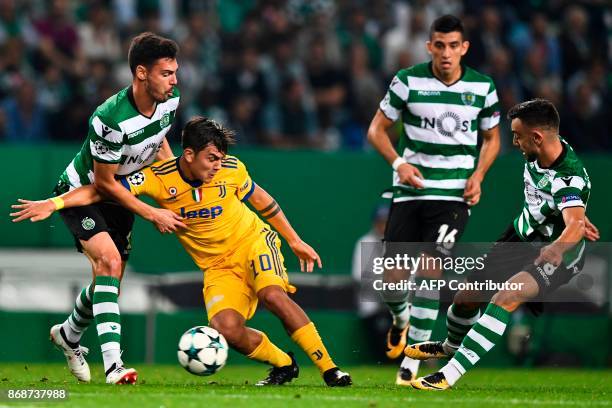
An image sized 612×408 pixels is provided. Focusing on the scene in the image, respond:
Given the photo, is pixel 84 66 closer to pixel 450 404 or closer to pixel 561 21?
pixel 561 21

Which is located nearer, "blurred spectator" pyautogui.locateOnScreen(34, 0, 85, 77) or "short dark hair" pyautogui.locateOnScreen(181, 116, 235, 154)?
"short dark hair" pyautogui.locateOnScreen(181, 116, 235, 154)

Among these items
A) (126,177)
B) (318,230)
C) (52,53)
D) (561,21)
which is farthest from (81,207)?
(561,21)

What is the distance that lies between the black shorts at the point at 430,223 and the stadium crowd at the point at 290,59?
4.85 m

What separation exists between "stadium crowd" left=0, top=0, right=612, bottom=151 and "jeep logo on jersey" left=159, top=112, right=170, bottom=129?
→ 17.5ft

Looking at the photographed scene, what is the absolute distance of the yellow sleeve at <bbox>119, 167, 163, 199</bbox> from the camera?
941 centimetres

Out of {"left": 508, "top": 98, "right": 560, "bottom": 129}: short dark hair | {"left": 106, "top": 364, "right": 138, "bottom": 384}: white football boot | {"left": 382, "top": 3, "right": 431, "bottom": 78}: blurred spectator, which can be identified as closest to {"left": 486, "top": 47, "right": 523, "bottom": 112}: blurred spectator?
{"left": 382, "top": 3, "right": 431, "bottom": 78}: blurred spectator

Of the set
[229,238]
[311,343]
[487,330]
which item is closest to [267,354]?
[311,343]

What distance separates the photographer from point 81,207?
31.4 feet

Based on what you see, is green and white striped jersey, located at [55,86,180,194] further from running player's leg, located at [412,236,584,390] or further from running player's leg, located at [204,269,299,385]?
running player's leg, located at [412,236,584,390]

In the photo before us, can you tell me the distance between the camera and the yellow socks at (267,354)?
9.35m

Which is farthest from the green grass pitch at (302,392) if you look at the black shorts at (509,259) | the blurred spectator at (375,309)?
the blurred spectator at (375,309)

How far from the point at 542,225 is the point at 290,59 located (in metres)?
7.20

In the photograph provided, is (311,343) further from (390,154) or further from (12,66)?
(12,66)

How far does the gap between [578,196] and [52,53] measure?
831cm
